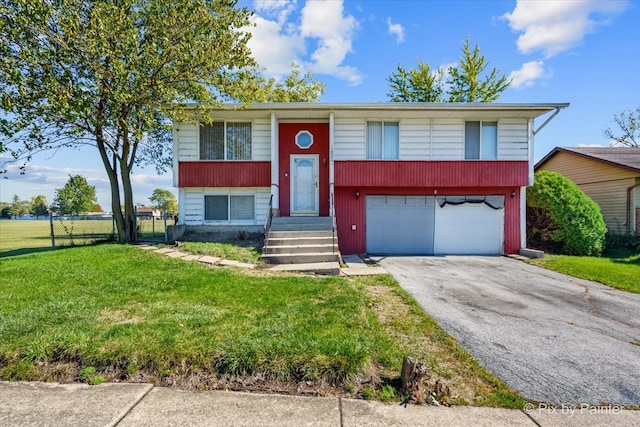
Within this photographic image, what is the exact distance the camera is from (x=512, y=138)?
34.7ft

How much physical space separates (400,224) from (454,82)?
15.2 m

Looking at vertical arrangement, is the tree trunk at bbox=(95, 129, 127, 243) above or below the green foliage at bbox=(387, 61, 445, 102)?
below

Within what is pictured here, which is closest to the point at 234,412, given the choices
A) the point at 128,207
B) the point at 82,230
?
the point at 128,207

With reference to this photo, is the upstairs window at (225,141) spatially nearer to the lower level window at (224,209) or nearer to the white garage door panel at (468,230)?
the lower level window at (224,209)

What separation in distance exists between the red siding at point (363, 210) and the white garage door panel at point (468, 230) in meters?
0.33

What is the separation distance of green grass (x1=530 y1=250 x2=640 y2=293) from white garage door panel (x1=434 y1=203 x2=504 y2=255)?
62.4 inches

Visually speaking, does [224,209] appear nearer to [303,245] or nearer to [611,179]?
[303,245]

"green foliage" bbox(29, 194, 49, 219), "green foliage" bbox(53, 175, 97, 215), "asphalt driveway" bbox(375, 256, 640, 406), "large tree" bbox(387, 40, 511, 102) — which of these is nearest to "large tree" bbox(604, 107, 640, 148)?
"large tree" bbox(387, 40, 511, 102)

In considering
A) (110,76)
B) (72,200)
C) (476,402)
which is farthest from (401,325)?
(72,200)

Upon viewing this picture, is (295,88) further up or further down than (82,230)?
further up

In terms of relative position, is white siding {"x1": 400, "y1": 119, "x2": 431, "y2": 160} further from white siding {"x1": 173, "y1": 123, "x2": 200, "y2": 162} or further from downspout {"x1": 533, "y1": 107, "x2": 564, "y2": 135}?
white siding {"x1": 173, "y1": 123, "x2": 200, "y2": 162}

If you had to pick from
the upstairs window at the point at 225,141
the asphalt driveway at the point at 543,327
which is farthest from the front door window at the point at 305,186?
the asphalt driveway at the point at 543,327

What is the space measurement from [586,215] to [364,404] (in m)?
11.6

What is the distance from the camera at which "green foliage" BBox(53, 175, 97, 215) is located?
35750mm
